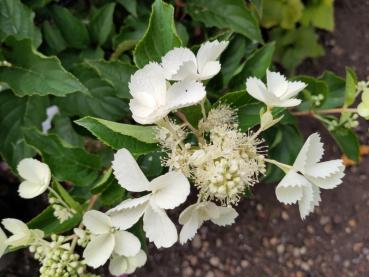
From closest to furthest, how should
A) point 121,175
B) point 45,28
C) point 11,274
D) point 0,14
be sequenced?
point 121,175
point 0,14
point 45,28
point 11,274

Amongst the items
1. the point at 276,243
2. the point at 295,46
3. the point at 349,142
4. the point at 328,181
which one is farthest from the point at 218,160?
the point at 295,46

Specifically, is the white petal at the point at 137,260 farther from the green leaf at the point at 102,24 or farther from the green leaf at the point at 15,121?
the green leaf at the point at 102,24

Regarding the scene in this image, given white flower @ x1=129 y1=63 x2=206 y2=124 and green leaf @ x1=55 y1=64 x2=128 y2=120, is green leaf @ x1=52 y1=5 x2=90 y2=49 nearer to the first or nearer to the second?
green leaf @ x1=55 y1=64 x2=128 y2=120

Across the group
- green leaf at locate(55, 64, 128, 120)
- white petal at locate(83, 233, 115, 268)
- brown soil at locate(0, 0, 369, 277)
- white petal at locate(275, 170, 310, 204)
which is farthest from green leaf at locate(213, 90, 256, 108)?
brown soil at locate(0, 0, 369, 277)

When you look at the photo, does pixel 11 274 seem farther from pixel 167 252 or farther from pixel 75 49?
pixel 75 49

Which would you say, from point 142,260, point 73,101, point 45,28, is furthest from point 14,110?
point 142,260

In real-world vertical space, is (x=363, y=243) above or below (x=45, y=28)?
below
